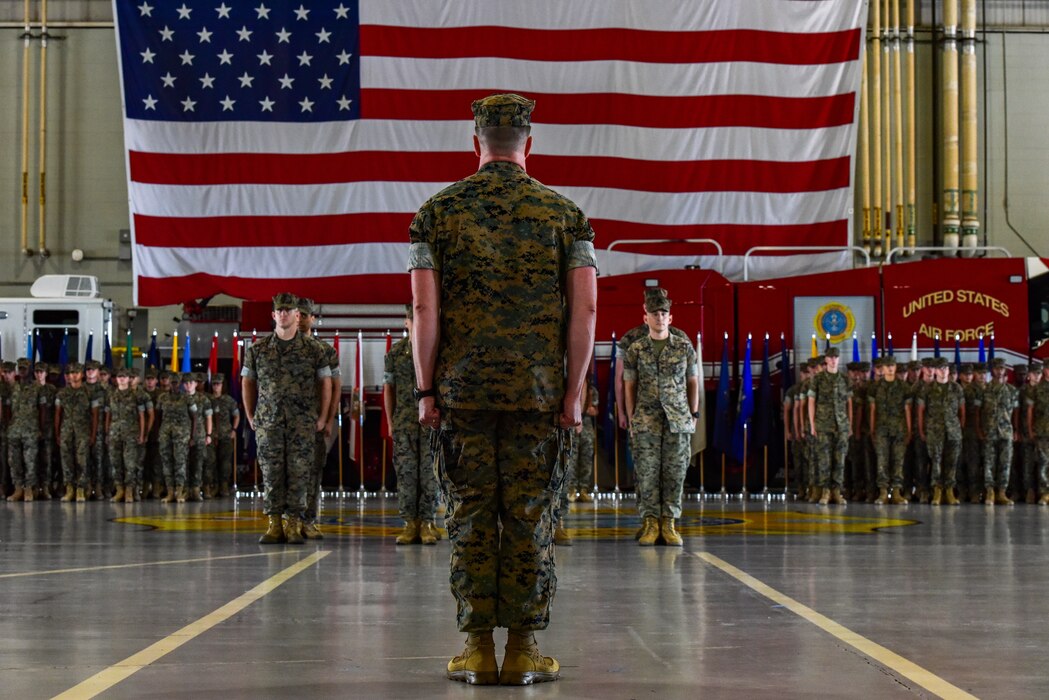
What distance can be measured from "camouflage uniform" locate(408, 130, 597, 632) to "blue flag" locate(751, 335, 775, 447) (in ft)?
42.5

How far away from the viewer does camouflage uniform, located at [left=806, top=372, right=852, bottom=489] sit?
15.7 metres

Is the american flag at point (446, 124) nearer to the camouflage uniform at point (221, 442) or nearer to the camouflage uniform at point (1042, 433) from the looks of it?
the camouflage uniform at point (221, 442)

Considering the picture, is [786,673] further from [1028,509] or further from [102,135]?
[102,135]

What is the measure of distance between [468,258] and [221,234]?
15.6 meters

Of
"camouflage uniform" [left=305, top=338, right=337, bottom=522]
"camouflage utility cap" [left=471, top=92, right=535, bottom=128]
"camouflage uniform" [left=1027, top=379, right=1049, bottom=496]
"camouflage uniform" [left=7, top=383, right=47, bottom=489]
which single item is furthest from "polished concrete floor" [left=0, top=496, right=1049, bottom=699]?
"camouflage uniform" [left=7, top=383, right=47, bottom=489]

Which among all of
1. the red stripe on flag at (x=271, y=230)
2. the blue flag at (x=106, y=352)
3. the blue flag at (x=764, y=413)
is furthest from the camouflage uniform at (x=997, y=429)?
the blue flag at (x=106, y=352)

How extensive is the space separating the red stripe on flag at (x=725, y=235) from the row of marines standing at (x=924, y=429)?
3.76m

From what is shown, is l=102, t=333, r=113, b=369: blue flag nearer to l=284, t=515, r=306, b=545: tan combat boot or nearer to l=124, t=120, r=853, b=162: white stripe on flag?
l=124, t=120, r=853, b=162: white stripe on flag

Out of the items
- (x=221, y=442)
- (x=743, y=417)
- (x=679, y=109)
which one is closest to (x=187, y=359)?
(x=221, y=442)

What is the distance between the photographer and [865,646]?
4758mm

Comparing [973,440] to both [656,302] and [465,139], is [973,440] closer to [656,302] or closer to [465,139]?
[465,139]

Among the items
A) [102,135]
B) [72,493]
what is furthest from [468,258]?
[102,135]

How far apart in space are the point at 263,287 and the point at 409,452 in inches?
399

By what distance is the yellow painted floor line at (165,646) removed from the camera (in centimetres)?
398
